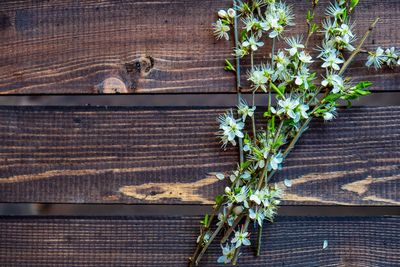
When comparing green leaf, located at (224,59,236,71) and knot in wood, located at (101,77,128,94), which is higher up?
green leaf, located at (224,59,236,71)

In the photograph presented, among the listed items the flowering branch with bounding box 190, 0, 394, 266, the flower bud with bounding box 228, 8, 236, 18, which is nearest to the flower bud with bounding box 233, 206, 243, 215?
the flowering branch with bounding box 190, 0, 394, 266

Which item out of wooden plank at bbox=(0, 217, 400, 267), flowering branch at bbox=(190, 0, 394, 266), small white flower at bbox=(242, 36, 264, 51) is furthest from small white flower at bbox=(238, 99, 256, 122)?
wooden plank at bbox=(0, 217, 400, 267)

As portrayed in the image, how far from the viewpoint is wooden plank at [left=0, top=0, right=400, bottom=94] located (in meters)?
1.02

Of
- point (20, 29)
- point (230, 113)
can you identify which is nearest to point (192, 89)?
point (230, 113)

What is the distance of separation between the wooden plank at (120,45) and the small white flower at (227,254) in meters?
0.29

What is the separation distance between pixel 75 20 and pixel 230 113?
1.13 feet

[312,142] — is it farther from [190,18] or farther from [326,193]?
→ [190,18]

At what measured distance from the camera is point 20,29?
1.04 meters

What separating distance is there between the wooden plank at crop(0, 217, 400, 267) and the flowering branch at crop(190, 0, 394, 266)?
0.04 meters

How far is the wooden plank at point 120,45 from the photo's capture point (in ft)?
3.34

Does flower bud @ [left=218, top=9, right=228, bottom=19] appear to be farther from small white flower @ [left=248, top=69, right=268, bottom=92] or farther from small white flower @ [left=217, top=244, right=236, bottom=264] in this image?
small white flower @ [left=217, top=244, right=236, bottom=264]

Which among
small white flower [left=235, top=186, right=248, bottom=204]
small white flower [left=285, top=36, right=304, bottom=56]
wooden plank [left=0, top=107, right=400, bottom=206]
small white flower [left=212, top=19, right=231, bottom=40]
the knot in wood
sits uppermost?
small white flower [left=212, top=19, right=231, bottom=40]

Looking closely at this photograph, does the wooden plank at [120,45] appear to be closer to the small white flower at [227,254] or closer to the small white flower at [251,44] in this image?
the small white flower at [251,44]

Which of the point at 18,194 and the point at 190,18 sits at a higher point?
the point at 190,18
